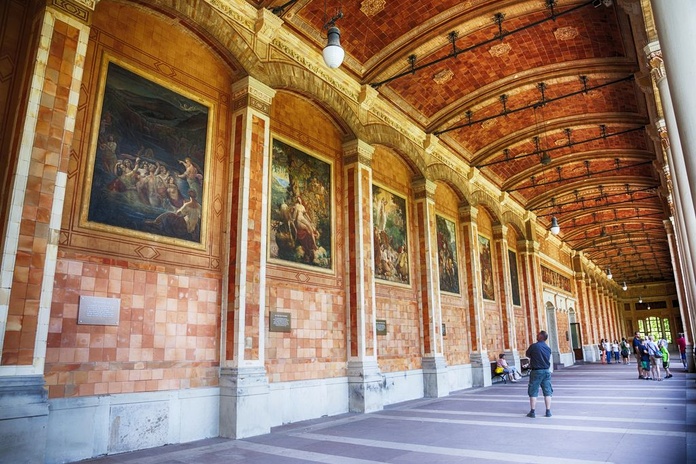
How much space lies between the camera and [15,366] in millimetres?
6047

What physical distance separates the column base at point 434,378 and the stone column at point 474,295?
146 inches

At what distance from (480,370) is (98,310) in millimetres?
15306

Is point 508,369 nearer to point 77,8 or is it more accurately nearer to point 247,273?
point 247,273

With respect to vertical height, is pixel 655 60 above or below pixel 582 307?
above

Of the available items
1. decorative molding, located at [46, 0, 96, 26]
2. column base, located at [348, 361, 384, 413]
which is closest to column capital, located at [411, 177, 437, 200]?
column base, located at [348, 361, 384, 413]

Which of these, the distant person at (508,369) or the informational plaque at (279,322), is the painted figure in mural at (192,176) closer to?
the informational plaque at (279,322)

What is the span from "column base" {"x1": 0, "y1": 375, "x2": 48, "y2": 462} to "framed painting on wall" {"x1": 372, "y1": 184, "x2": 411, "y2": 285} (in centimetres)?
952

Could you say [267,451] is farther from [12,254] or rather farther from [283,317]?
[12,254]

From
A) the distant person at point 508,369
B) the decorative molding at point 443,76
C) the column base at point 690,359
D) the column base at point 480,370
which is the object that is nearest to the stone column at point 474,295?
the column base at point 480,370

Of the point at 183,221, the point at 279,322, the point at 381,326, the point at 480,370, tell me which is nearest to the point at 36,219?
the point at 183,221

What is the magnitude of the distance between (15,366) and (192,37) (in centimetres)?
691

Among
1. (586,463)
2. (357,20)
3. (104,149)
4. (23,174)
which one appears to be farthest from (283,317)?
(357,20)

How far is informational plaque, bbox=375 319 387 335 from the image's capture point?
13.9m

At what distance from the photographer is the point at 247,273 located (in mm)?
9430
